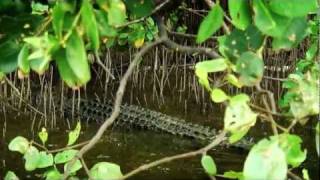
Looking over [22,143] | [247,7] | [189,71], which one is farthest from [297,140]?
[189,71]

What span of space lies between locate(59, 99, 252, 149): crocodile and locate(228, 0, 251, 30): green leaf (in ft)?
14.2

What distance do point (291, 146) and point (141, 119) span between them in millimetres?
5055

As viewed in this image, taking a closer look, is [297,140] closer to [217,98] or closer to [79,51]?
[217,98]

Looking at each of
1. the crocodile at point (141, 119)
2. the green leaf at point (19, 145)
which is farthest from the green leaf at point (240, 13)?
the crocodile at point (141, 119)

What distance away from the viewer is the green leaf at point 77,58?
32.6 inches

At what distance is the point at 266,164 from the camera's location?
815 mm

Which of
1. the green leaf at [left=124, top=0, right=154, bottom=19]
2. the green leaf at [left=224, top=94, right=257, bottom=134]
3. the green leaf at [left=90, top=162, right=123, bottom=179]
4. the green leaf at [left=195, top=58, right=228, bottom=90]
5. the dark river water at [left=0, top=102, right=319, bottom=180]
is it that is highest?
the green leaf at [left=124, top=0, right=154, bottom=19]

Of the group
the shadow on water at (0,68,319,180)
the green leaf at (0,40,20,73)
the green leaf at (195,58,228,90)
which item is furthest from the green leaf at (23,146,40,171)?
the shadow on water at (0,68,319,180)

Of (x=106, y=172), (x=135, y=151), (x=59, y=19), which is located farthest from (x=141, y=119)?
(x=59, y=19)

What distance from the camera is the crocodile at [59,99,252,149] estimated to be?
565cm

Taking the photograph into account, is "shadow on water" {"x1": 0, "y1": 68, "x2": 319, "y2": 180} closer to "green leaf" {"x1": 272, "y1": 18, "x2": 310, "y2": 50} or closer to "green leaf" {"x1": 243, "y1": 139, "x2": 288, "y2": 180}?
"green leaf" {"x1": 272, "y1": 18, "x2": 310, "y2": 50}

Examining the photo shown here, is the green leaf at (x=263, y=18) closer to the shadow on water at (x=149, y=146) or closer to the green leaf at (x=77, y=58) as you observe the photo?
the green leaf at (x=77, y=58)

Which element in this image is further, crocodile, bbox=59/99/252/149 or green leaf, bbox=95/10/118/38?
crocodile, bbox=59/99/252/149

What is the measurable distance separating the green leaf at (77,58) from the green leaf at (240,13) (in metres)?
0.24
